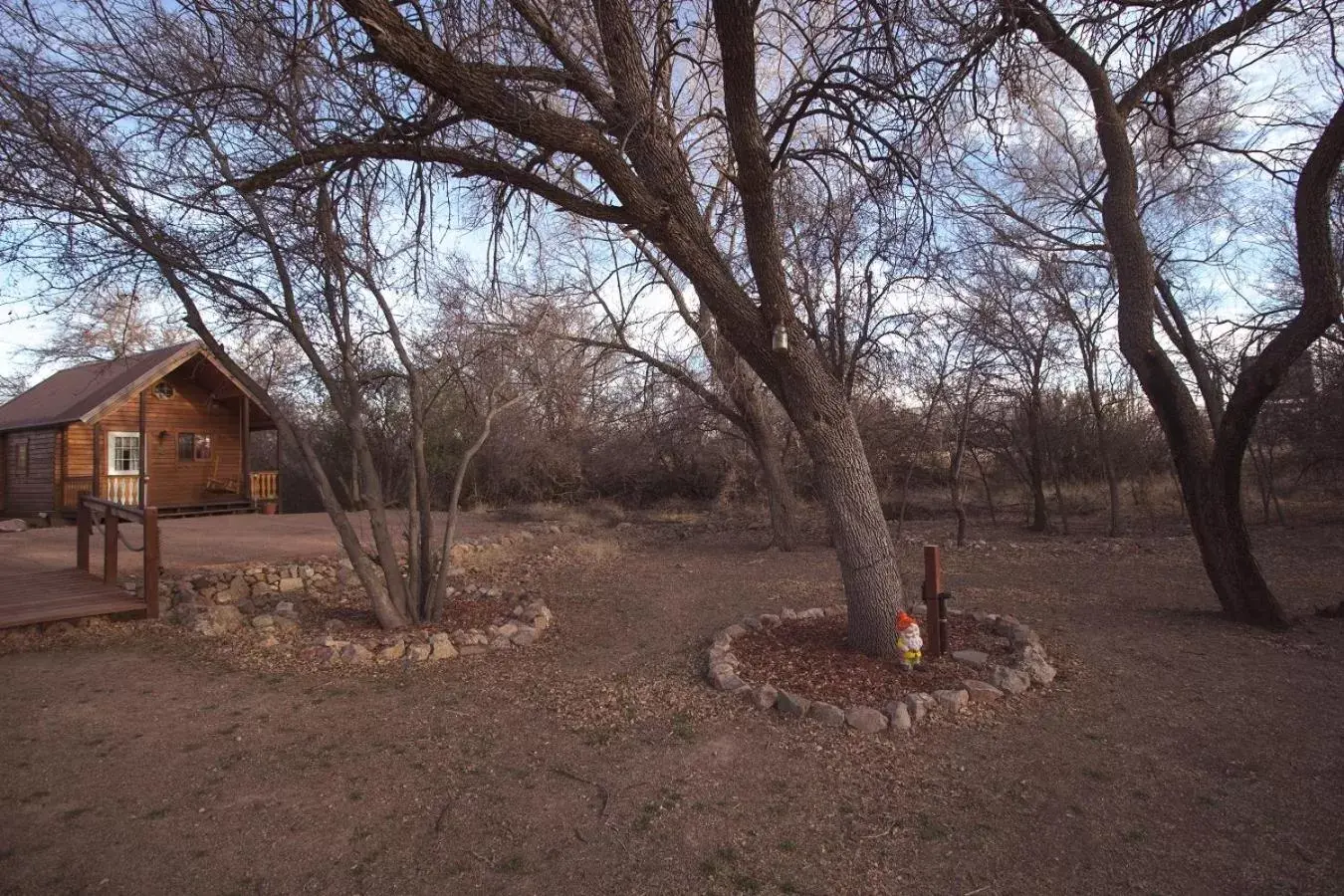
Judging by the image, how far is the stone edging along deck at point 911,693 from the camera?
14.5ft

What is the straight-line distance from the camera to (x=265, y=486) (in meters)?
21.7

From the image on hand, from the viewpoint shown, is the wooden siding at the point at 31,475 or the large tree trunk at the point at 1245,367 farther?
the wooden siding at the point at 31,475

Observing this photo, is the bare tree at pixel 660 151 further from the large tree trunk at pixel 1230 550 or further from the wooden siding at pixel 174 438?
the wooden siding at pixel 174 438

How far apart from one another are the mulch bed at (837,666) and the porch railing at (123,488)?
18.3 metres

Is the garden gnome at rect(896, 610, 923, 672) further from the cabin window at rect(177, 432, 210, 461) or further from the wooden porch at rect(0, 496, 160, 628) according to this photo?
the cabin window at rect(177, 432, 210, 461)

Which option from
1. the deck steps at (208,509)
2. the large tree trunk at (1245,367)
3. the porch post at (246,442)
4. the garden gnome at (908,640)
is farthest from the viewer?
the porch post at (246,442)

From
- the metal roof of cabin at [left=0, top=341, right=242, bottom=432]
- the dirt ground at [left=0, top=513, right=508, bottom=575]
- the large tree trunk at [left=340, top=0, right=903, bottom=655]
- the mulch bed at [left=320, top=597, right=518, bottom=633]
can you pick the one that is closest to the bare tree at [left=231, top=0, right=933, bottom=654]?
the large tree trunk at [left=340, top=0, right=903, bottom=655]

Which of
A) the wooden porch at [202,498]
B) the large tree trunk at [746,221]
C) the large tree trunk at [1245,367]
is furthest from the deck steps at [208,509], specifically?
the large tree trunk at [1245,367]

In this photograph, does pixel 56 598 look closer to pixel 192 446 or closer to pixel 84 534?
pixel 84 534

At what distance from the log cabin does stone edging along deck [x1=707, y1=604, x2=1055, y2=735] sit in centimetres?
1623

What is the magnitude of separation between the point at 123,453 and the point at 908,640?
67.8 ft

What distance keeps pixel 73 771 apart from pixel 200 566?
6.25 meters

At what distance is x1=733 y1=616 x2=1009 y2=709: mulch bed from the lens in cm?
489

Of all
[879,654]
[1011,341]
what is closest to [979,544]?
[1011,341]
